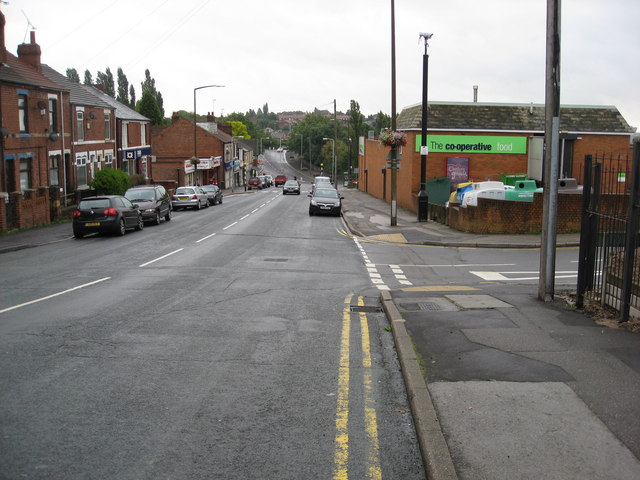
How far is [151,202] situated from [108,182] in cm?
737

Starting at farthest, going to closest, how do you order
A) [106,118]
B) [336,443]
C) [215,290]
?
[106,118]
[215,290]
[336,443]

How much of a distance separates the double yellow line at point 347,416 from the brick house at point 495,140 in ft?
95.9

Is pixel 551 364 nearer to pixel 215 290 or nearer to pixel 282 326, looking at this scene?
pixel 282 326

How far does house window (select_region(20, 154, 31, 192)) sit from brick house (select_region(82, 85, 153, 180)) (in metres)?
15.8

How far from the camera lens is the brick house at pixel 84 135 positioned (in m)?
35.2

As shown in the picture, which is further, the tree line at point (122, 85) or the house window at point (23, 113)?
the tree line at point (122, 85)

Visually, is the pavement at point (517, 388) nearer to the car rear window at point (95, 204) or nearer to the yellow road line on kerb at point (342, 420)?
the yellow road line on kerb at point (342, 420)

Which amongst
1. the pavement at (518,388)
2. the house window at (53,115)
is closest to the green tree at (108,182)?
the house window at (53,115)

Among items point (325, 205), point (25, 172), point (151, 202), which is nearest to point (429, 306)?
point (151, 202)

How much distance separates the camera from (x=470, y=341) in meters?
8.26

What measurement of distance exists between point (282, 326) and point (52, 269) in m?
9.07

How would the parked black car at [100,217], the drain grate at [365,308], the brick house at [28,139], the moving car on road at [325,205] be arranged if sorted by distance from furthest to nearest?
1. the moving car on road at [325,205]
2. the brick house at [28,139]
3. the parked black car at [100,217]
4. the drain grate at [365,308]

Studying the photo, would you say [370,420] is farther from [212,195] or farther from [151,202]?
[212,195]

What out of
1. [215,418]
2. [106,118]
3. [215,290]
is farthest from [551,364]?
[106,118]
